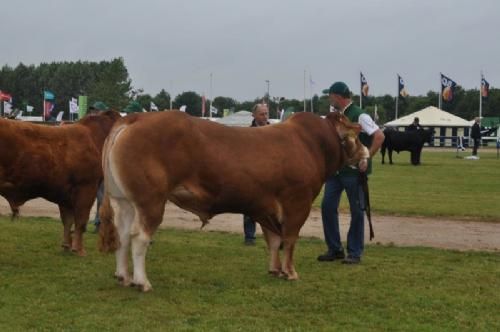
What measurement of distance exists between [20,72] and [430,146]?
102616mm

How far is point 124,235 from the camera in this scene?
26.0ft

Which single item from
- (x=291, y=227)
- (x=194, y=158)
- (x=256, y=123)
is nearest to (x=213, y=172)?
(x=194, y=158)

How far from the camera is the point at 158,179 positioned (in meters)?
7.47

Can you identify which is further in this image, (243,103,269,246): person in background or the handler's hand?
(243,103,269,246): person in background

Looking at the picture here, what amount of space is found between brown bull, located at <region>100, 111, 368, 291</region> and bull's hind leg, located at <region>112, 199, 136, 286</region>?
0.04 feet

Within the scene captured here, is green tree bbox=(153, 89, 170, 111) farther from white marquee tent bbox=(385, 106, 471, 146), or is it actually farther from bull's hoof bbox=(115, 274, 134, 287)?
bull's hoof bbox=(115, 274, 134, 287)

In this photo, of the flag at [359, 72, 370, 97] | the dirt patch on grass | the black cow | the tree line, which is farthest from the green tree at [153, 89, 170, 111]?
the dirt patch on grass

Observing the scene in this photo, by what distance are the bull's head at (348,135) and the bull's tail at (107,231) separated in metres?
3.07

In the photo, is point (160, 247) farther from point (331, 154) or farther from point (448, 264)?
point (448, 264)

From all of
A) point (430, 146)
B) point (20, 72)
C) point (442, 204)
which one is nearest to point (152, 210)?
point (442, 204)

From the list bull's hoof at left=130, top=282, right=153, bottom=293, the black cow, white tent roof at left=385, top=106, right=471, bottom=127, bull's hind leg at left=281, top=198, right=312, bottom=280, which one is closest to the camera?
bull's hoof at left=130, top=282, right=153, bottom=293

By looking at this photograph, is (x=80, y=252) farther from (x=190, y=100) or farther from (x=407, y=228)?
(x=190, y=100)

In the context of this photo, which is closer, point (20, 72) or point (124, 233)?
point (124, 233)

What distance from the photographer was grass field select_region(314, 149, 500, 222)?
15221 mm
